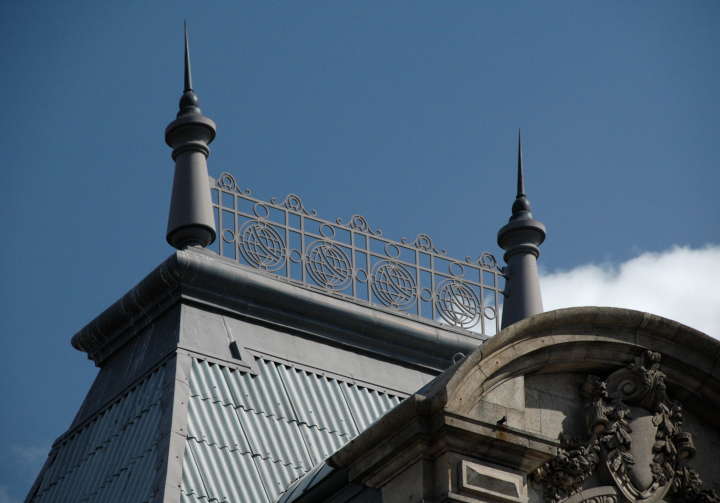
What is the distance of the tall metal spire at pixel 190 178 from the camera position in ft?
70.9

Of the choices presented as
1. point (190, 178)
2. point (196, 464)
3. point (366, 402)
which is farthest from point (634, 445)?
point (190, 178)

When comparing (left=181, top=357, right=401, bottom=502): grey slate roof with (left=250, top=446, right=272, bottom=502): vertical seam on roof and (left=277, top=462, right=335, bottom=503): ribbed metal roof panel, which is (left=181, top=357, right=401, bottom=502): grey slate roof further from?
(left=277, top=462, right=335, bottom=503): ribbed metal roof panel

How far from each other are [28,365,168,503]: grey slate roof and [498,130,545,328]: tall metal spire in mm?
5622

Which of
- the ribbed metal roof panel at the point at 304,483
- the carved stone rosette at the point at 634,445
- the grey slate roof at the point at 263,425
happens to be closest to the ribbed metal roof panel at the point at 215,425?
the grey slate roof at the point at 263,425

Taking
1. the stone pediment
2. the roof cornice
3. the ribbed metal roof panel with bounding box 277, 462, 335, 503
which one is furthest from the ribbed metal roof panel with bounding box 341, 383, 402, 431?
the stone pediment

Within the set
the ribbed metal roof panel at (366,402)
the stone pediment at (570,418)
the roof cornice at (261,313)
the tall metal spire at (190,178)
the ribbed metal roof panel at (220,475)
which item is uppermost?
the tall metal spire at (190,178)

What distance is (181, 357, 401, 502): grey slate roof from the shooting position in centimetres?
1925

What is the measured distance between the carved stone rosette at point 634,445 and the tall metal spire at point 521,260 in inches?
288

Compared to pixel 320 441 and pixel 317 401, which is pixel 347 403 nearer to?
pixel 317 401

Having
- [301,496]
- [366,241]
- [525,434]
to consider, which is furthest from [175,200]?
[525,434]

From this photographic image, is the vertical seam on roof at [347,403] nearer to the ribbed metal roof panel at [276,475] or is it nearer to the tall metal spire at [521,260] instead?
the ribbed metal roof panel at [276,475]

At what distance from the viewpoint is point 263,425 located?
66.2 ft

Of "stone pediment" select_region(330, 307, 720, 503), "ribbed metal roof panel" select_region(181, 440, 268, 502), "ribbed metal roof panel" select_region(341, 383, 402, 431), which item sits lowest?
"stone pediment" select_region(330, 307, 720, 503)

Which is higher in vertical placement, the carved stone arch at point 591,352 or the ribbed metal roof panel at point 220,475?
the ribbed metal roof panel at point 220,475
